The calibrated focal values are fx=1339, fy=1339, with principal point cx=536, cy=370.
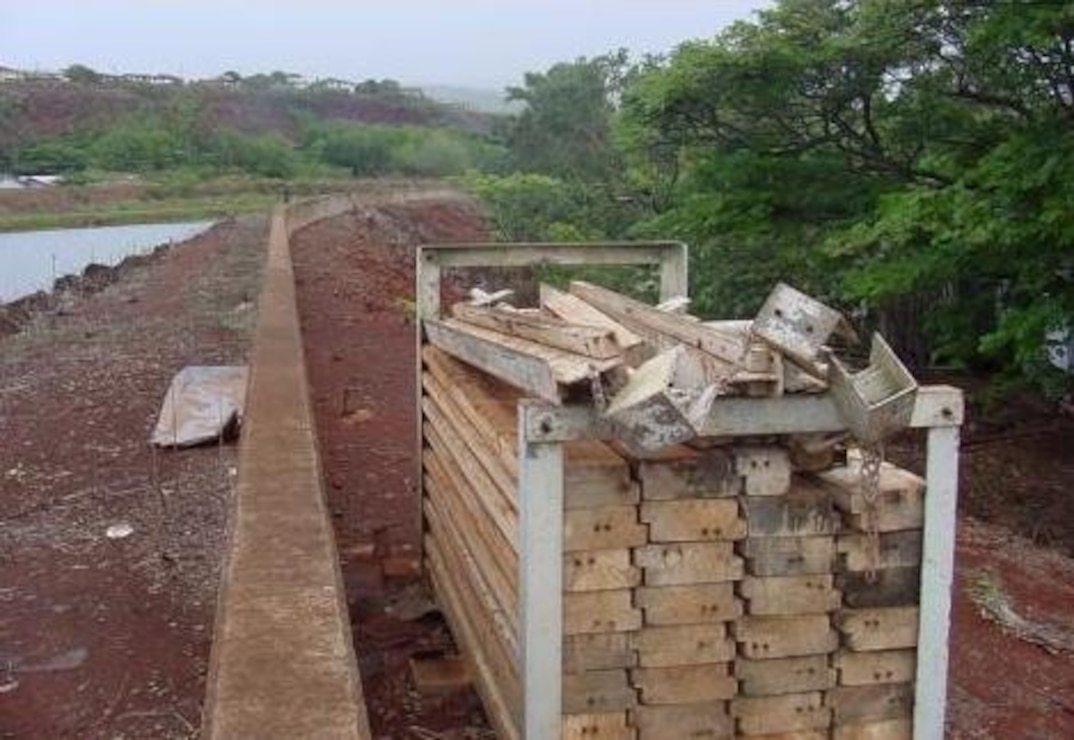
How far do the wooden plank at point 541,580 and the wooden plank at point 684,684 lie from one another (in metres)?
0.26

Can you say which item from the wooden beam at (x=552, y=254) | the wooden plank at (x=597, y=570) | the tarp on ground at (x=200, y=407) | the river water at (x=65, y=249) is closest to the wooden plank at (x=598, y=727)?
the wooden plank at (x=597, y=570)

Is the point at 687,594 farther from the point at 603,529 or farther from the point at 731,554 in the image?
the point at 603,529

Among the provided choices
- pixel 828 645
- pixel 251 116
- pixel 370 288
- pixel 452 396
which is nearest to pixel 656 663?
pixel 828 645

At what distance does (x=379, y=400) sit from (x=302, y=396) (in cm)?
253

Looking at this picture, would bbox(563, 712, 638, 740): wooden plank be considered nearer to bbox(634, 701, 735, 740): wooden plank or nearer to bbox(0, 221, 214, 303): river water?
bbox(634, 701, 735, 740): wooden plank

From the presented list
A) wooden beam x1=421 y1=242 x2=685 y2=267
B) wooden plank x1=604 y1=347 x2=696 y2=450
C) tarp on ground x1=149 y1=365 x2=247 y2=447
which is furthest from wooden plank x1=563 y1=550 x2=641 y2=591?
tarp on ground x1=149 y1=365 x2=247 y2=447

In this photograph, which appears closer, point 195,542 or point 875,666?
point 875,666

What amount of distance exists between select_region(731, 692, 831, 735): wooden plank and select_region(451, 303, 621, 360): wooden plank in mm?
1114

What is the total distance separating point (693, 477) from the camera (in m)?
3.75

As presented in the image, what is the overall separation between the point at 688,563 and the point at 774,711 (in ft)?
1.77

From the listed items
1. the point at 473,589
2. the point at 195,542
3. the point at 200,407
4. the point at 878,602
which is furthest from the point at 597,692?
the point at 200,407

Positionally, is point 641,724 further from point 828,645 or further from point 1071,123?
point 1071,123

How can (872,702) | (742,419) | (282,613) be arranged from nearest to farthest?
(742,419), (872,702), (282,613)

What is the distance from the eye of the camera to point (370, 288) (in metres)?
21.0
